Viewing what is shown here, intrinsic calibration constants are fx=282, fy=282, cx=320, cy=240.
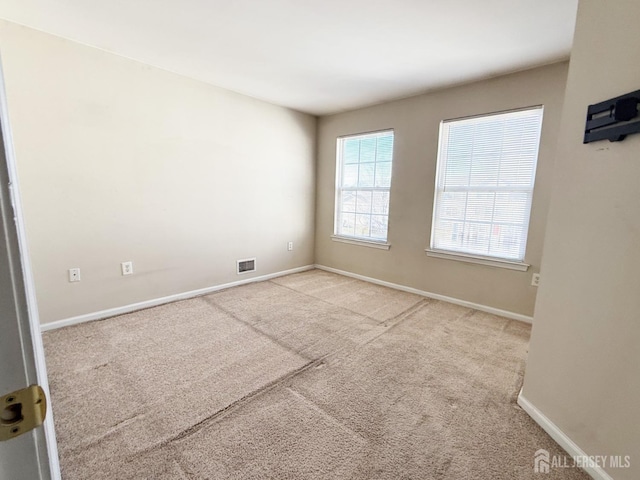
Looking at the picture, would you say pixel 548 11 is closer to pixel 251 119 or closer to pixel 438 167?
pixel 438 167

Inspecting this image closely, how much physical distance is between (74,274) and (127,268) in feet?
1.31

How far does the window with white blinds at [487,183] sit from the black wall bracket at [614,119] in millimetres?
1561

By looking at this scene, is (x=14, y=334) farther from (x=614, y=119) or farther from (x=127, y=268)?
(x=127, y=268)

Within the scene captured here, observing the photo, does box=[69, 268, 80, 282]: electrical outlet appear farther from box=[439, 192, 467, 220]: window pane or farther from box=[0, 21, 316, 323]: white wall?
box=[439, 192, 467, 220]: window pane

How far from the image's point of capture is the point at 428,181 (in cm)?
334

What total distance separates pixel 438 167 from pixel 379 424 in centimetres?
274

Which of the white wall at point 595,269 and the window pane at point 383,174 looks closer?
the white wall at point 595,269

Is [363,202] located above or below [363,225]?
above

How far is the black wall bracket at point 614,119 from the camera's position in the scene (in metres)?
1.13

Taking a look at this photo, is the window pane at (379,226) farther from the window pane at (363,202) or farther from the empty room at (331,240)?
the window pane at (363,202)

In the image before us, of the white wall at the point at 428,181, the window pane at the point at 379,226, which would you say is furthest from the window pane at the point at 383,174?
the window pane at the point at 379,226

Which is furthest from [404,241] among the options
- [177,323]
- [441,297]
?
[177,323]

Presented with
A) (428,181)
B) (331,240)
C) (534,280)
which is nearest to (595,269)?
(534,280)

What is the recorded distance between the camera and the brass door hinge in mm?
358
